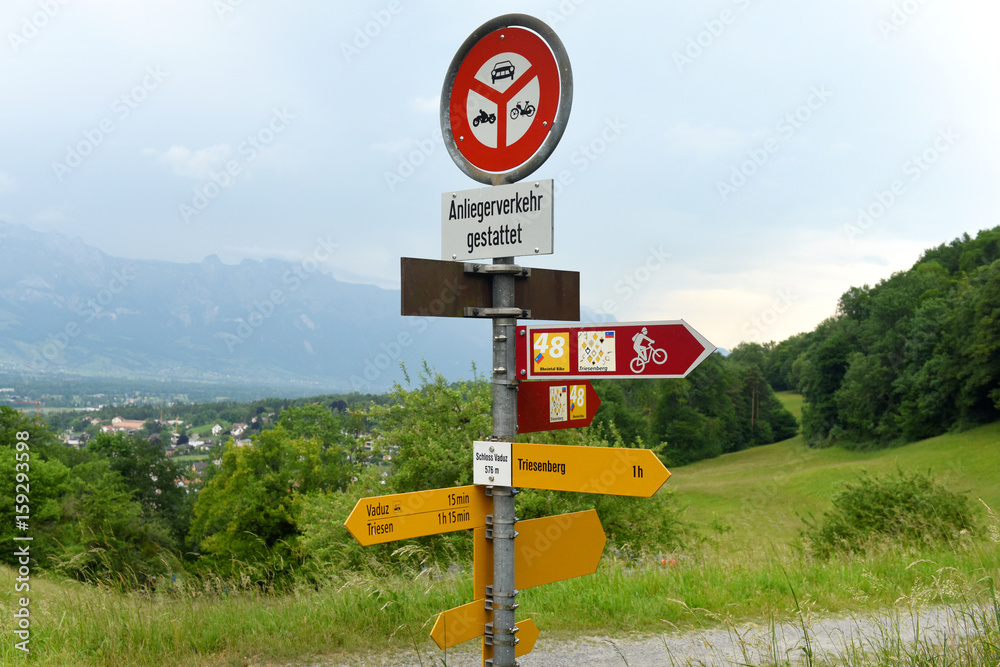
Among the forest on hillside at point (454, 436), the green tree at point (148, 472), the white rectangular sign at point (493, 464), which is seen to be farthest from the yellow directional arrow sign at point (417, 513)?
the green tree at point (148, 472)

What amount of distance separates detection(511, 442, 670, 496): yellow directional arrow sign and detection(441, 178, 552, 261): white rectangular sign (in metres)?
0.77

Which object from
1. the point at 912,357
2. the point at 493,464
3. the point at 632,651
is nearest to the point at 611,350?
the point at 493,464

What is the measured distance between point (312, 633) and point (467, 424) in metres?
10.8

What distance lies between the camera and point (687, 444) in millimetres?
64125

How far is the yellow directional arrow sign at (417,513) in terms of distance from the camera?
8.09 ft

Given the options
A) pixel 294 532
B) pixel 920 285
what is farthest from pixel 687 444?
pixel 294 532

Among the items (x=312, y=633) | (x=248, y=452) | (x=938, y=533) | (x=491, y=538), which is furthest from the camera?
(x=248, y=452)

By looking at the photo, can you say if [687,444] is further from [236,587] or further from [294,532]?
[236,587]

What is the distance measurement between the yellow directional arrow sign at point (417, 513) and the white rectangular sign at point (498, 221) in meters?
0.96

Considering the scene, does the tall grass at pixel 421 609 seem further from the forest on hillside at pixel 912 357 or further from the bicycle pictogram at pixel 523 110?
the forest on hillside at pixel 912 357

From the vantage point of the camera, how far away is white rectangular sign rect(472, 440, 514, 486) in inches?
104

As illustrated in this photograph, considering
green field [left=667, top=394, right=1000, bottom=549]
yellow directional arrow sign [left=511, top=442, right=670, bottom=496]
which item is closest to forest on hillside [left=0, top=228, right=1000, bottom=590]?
yellow directional arrow sign [left=511, top=442, right=670, bottom=496]

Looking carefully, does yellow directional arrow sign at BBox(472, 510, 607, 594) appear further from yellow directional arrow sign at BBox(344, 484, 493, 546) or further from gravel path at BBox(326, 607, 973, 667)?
gravel path at BBox(326, 607, 973, 667)

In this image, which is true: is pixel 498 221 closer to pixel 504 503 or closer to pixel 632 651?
pixel 504 503
